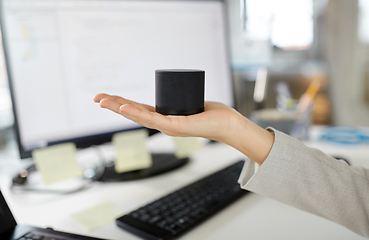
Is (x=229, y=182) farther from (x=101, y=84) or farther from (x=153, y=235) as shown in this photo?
(x=101, y=84)

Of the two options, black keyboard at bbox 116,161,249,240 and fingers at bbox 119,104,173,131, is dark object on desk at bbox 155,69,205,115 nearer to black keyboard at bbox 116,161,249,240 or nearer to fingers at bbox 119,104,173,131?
fingers at bbox 119,104,173,131

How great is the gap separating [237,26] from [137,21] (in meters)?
2.44

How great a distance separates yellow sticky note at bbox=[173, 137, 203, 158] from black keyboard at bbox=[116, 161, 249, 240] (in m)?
0.19

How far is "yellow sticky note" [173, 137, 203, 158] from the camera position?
82 cm

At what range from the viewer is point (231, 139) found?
0.44 meters

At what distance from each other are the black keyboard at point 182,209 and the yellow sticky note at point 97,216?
5cm

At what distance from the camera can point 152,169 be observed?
76cm

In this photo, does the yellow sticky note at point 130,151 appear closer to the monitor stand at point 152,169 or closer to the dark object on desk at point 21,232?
the monitor stand at point 152,169

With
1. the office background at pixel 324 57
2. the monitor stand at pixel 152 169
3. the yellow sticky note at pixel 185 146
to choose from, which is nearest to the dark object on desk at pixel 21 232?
the monitor stand at pixel 152 169

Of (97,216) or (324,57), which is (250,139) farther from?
(324,57)

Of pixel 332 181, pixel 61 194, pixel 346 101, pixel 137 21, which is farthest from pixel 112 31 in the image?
pixel 346 101

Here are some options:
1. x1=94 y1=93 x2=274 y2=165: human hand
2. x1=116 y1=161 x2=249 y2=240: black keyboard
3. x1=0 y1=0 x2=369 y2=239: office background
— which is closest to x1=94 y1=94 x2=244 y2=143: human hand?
x1=94 y1=93 x2=274 y2=165: human hand

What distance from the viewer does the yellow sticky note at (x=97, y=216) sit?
513 mm

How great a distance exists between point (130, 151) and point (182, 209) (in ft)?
0.92
